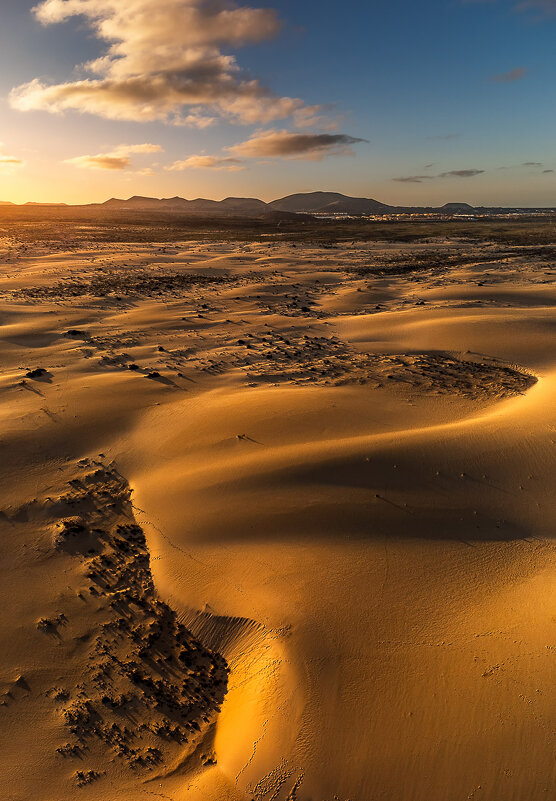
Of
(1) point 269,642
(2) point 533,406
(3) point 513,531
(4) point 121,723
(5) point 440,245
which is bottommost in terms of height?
(4) point 121,723

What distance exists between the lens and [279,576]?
6172 mm

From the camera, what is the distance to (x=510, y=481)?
308 inches

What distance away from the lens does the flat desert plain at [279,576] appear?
13.5ft

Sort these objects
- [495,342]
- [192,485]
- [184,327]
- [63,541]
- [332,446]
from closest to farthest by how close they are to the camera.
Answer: [63,541], [192,485], [332,446], [495,342], [184,327]

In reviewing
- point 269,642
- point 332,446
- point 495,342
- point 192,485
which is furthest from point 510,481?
point 495,342

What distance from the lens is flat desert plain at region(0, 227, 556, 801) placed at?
4.12 m

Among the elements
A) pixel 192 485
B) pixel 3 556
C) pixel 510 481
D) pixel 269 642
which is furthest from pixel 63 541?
pixel 510 481

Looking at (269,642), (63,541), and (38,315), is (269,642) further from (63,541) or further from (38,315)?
(38,315)

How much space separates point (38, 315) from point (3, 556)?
53.5 ft

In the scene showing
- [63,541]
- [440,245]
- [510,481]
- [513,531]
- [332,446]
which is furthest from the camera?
[440,245]

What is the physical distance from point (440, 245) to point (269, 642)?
55178 mm

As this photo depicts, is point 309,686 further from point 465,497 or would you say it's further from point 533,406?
A: point 533,406

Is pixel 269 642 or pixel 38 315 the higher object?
pixel 38 315

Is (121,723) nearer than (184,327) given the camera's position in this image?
Yes
